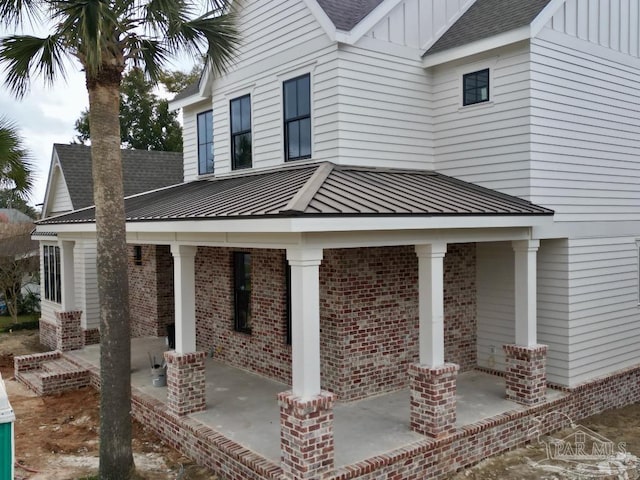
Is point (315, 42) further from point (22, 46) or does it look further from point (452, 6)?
point (22, 46)

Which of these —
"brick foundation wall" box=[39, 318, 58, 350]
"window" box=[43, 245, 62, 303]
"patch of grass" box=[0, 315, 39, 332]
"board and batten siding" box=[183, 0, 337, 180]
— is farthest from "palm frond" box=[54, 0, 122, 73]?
"patch of grass" box=[0, 315, 39, 332]

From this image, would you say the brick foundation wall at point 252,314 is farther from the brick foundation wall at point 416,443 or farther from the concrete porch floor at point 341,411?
the brick foundation wall at point 416,443

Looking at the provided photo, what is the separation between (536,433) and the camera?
880 cm

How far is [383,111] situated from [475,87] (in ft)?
5.77

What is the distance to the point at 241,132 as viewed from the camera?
473 inches

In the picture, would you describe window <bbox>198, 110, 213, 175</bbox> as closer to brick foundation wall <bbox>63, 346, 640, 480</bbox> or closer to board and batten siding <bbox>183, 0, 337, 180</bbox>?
board and batten siding <bbox>183, 0, 337, 180</bbox>

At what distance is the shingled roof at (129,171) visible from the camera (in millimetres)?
17816

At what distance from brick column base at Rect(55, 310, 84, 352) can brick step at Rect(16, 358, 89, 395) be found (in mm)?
920

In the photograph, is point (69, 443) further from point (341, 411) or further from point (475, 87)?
point (475, 87)

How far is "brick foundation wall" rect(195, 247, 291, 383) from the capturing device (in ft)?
33.4

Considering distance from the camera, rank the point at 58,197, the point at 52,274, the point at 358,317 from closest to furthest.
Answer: the point at 358,317
the point at 52,274
the point at 58,197

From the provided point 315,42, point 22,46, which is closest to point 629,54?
point 315,42

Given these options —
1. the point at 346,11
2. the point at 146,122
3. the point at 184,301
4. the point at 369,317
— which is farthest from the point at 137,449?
the point at 146,122

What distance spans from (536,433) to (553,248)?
313 cm
